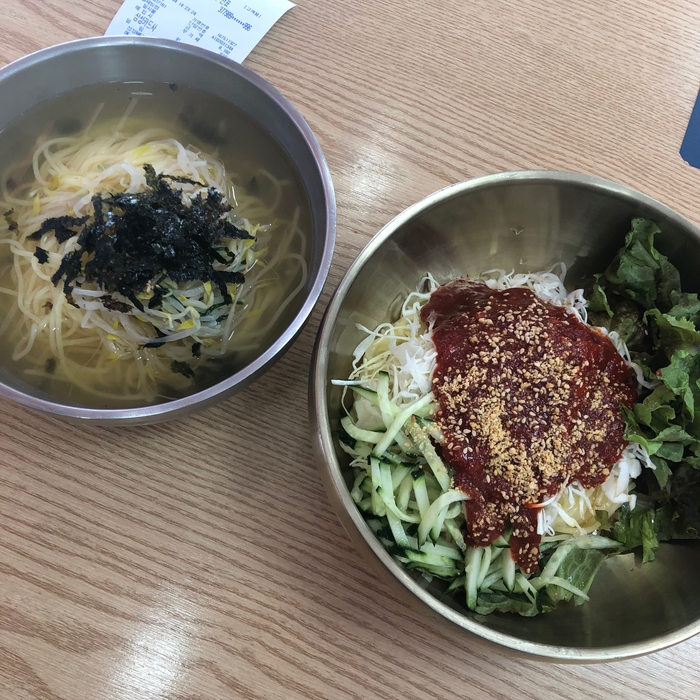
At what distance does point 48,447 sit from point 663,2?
2475 millimetres

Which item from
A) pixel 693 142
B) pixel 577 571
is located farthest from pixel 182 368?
pixel 693 142

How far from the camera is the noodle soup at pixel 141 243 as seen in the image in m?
1.46

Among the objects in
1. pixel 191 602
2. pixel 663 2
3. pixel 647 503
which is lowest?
pixel 191 602

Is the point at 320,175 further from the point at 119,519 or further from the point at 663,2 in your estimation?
the point at 663,2

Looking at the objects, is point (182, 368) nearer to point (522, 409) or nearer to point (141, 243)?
point (141, 243)

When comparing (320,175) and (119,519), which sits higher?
(320,175)

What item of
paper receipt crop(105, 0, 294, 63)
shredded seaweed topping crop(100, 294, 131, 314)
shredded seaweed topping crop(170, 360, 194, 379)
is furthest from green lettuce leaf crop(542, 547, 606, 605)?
paper receipt crop(105, 0, 294, 63)

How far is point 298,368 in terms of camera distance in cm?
156

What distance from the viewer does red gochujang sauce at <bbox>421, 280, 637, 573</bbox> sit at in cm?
134

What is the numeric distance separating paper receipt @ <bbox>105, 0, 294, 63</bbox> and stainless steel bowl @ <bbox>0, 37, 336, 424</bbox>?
33cm

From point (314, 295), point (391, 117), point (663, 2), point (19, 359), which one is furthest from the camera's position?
point (663, 2)

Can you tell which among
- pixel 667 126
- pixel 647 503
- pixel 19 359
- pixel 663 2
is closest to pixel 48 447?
pixel 19 359

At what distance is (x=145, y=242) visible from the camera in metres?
1.45

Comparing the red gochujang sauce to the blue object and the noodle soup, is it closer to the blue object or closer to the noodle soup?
the noodle soup
